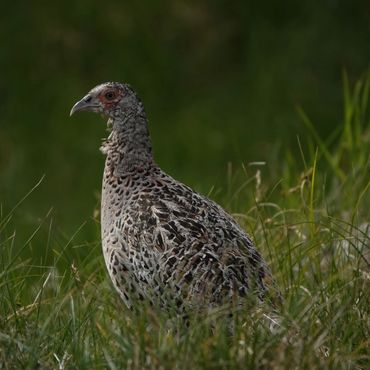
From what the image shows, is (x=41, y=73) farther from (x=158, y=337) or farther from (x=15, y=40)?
(x=158, y=337)

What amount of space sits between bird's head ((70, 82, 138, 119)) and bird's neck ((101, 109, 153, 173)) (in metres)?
0.04

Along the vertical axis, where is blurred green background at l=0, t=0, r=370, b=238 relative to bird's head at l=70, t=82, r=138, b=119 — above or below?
below

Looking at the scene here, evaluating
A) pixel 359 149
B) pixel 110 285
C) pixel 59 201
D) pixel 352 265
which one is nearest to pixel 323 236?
pixel 352 265

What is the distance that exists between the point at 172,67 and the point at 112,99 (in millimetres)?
6982

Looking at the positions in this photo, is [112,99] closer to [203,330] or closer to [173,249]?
[173,249]

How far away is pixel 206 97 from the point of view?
13.6 m

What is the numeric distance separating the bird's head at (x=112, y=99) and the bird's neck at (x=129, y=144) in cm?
4

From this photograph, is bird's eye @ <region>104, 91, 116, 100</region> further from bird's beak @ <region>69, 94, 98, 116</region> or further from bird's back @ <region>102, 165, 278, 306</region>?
bird's back @ <region>102, 165, 278, 306</region>

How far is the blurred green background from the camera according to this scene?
42.0 feet

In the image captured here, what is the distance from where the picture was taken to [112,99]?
6746 mm

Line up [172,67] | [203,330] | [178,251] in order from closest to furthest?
[203,330] → [178,251] → [172,67]

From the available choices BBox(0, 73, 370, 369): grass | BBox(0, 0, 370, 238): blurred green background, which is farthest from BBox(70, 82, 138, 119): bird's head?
BBox(0, 0, 370, 238): blurred green background

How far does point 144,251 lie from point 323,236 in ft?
3.37

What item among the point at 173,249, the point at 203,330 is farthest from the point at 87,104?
the point at 203,330
